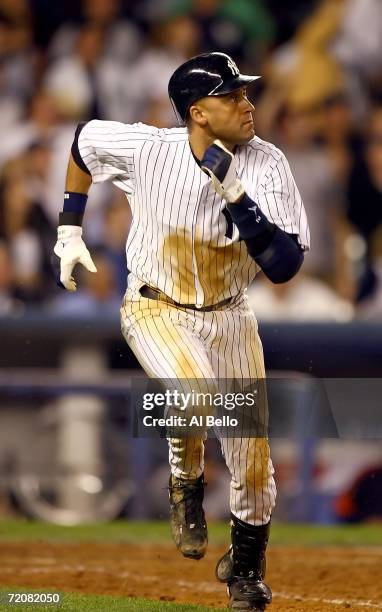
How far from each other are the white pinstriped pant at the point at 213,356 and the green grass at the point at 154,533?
2908mm

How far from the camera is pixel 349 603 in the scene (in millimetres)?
5711

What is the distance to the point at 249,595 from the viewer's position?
500 centimetres

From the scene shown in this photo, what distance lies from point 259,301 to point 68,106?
2615 millimetres

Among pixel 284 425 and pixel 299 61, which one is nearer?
pixel 284 425

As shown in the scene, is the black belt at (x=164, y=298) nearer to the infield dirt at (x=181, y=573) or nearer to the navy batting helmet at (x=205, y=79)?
the navy batting helmet at (x=205, y=79)

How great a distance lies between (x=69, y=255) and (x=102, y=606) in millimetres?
1415

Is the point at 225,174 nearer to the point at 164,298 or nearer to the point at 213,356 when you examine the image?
the point at 164,298

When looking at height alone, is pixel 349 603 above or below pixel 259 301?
below

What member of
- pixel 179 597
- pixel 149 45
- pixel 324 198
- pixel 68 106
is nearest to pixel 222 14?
pixel 149 45

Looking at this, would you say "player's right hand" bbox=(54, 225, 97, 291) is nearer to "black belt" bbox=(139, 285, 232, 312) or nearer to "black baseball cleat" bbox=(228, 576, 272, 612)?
"black belt" bbox=(139, 285, 232, 312)

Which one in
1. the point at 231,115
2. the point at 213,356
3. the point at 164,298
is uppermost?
the point at 231,115

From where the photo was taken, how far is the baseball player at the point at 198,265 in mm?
4895

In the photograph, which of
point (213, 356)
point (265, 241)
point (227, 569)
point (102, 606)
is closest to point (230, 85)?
point (265, 241)

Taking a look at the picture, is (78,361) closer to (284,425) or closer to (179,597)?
(284,425)
